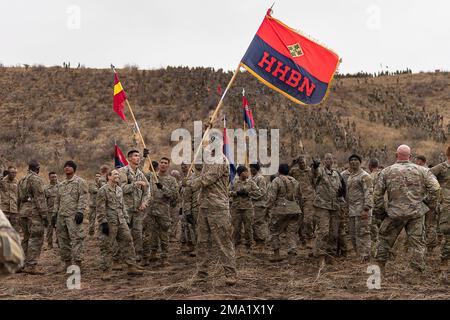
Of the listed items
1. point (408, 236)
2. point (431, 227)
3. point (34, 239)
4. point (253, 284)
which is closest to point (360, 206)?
point (408, 236)

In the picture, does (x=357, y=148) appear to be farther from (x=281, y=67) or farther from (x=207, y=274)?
(x=207, y=274)

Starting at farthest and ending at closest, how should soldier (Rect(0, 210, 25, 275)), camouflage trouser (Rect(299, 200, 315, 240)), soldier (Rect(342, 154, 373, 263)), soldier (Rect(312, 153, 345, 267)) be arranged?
camouflage trouser (Rect(299, 200, 315, 240)) < soldier (Rect(312, 153, 345, 267)) < soldier (Rect(342, 154, 373, 263)) < soldier (Rect(0, 210, 25, 275))

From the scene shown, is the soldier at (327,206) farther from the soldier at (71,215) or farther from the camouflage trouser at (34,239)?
the camouflage trouser at (34,239)

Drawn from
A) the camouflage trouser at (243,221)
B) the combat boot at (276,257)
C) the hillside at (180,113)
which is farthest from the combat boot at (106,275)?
the hillside at (180,113)

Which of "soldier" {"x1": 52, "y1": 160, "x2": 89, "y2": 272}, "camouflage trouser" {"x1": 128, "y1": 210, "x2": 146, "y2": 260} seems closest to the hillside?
"camouflage trouser" {"x1": 128, "y1": 210, "x2": 146, "y2": 260}

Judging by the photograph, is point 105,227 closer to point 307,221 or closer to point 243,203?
point 243,203

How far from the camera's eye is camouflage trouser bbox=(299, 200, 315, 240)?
12656 millimetres

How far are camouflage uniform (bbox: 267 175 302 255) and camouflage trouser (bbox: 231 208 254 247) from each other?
156cm

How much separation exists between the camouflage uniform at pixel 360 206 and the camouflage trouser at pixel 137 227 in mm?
4531

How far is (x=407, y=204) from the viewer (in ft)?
26.8

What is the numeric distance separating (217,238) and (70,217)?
3.21m

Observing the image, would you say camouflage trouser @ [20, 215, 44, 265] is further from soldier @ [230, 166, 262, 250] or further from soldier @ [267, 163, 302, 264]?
soldier @ [267, 163, 302, 264]

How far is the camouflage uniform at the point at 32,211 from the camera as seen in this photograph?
33.6ft

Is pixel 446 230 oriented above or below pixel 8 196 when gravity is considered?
below
